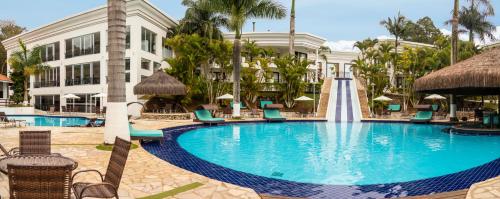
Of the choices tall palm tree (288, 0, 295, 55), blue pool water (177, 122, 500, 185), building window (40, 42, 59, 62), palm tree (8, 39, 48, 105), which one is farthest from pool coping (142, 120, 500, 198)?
building window (40, 42, 59, 62)

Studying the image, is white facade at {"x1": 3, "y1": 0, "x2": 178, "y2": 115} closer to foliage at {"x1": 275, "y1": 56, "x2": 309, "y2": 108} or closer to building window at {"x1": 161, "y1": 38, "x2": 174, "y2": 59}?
building window at {"x1": 161, "y1": 38, "x2": 174, "y2": 59}

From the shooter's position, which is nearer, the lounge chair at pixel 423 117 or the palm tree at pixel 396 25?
the lounge chair at pixel 423 117

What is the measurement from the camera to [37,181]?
3156 mm

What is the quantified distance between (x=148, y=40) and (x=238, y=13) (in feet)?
30.3

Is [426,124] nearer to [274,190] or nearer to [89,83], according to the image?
[274,190]

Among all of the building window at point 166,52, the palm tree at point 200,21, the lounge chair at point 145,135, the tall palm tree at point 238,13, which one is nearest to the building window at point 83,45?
the building window at point 166,52

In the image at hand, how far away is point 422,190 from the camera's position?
19.2 ft

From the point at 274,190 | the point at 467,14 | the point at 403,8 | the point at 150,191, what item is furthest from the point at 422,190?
the point at 467,14

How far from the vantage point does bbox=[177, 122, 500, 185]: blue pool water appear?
788 centimetres

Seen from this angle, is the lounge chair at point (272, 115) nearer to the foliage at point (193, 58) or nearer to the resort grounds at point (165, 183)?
the foliage at point (193, 58)

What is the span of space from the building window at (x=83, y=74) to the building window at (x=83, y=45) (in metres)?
1.00

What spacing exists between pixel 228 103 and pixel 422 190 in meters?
24.0

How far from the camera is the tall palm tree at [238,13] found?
22.9 metres

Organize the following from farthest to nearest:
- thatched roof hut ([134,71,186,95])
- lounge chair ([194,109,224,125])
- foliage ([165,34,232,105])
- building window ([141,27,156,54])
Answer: building window ([141,27,156,54]) → foliage ([165,34,232,105]) → thatched roof hut ([134,71,186,95]) → lounge chair ([194,109,224,125])
